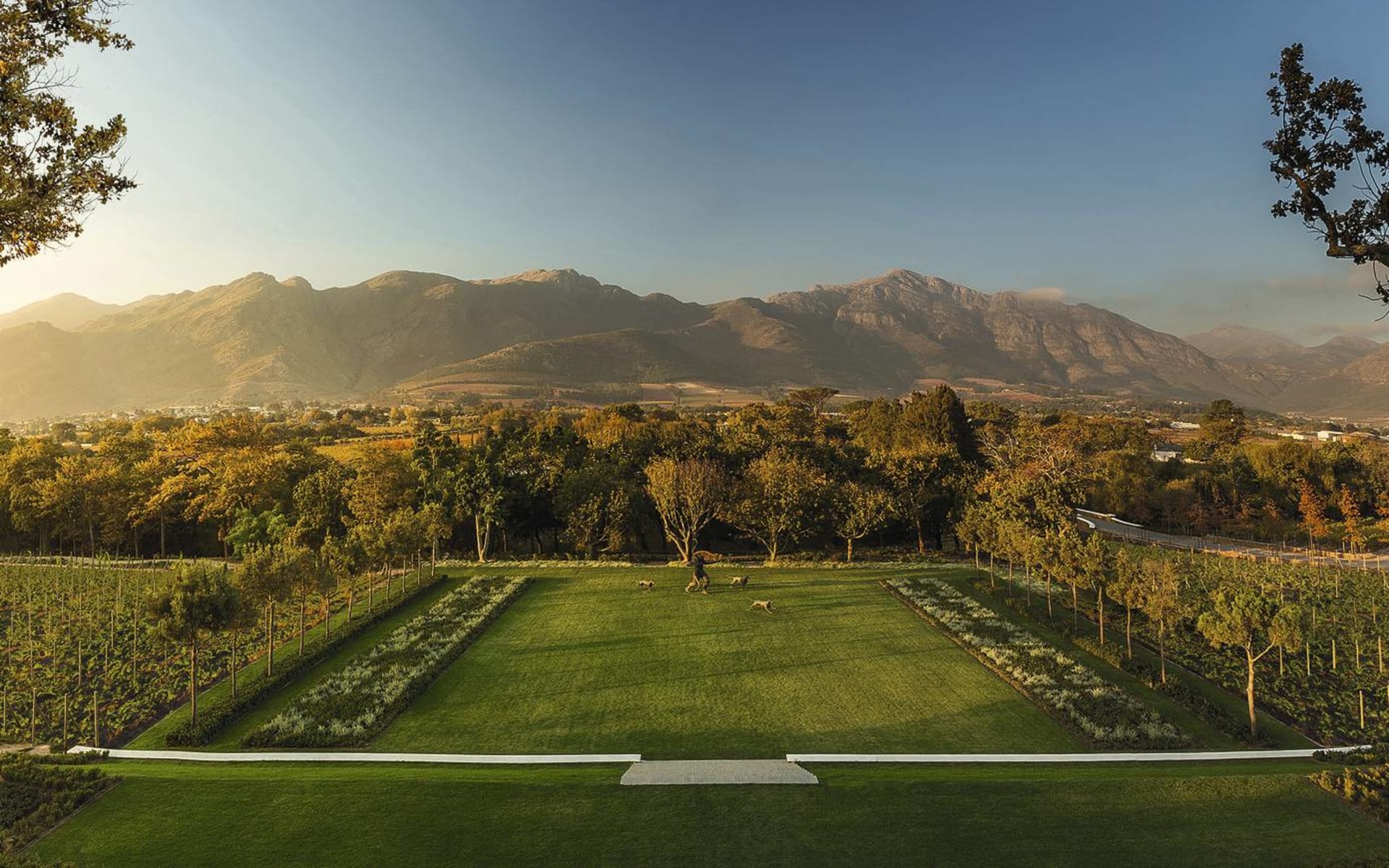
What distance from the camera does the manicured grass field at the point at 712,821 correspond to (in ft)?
34.7

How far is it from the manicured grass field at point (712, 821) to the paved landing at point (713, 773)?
0.91 feet

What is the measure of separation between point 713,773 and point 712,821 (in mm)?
1761

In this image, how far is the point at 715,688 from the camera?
19.3m

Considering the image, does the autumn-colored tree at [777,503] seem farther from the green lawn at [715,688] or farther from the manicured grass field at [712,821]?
the manicured grass field at [712,821]

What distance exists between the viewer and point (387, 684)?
19.2m

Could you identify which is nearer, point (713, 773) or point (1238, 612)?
point (713, 773)

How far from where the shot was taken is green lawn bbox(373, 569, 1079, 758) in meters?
16.0

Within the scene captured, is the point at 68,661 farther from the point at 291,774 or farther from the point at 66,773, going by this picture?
the point at 291,774

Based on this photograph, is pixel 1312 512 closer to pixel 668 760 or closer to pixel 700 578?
pixel 700 578

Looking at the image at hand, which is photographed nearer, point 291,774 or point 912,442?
point 291,774

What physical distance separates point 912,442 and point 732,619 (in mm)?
43080

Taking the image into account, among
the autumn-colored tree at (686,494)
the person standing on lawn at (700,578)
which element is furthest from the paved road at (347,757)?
the autumn-colored tree at (686,494)

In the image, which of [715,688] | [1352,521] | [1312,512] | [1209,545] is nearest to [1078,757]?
[715,688]

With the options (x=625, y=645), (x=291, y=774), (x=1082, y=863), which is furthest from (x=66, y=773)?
(x=1082, y=863)
